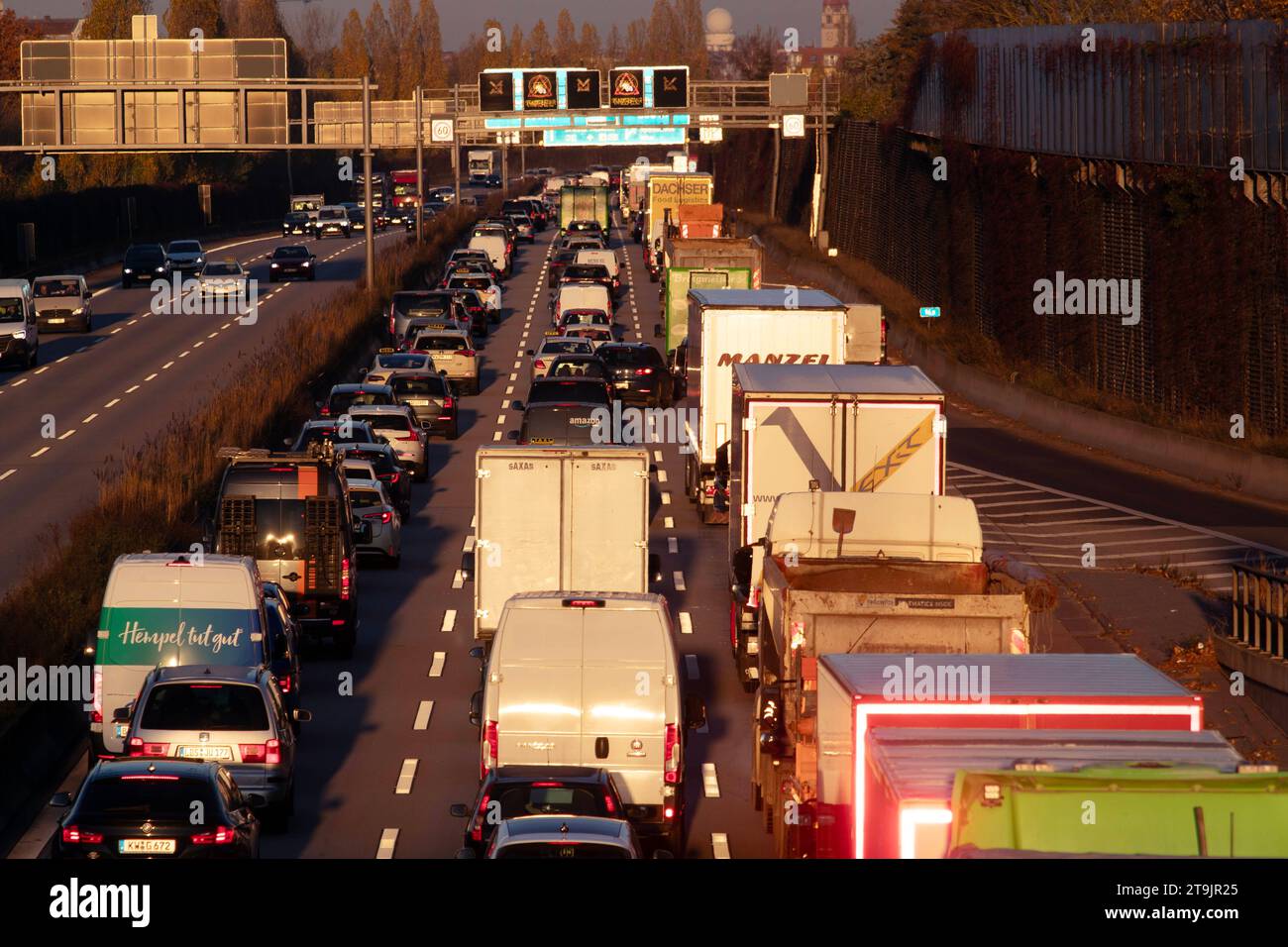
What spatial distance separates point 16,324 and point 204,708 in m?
37.9

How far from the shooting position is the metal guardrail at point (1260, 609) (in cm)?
2038

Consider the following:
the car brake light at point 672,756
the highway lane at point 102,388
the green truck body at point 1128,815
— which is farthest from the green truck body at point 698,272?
the green truck body at point 1128,815

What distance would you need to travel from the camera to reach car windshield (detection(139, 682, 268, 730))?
1700 cm

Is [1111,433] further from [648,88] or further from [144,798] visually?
[648,88]

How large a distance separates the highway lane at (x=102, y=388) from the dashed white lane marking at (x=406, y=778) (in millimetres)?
9108

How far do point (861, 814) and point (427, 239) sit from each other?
239ft

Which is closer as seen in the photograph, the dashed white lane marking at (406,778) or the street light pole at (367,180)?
the dashed white lane marking at (406,778)

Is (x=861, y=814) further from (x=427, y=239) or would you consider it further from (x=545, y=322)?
(x=427, y=239)

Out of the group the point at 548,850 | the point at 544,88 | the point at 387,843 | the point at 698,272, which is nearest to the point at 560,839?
the point at 548,850

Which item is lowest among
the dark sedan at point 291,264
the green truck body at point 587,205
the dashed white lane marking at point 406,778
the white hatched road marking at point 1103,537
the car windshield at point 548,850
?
the dashed white lane marking at point 406,778

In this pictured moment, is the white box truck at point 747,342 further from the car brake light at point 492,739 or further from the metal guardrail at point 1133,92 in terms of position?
the car brake light at point 492,739

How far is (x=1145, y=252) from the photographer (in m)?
41.1

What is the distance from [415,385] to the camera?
42.9 metres

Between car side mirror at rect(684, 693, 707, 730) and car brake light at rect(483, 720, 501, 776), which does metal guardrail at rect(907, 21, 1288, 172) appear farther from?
car brake light at rect(483, 720, 501, 776)
